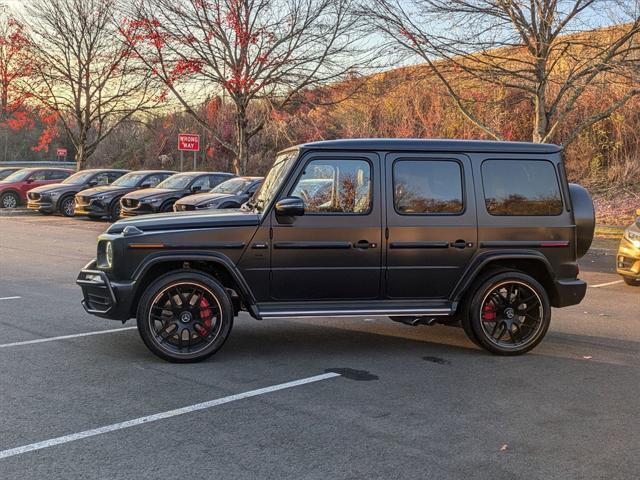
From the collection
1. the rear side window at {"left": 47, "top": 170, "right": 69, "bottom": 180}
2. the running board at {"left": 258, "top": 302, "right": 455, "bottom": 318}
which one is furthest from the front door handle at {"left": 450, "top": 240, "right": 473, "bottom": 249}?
the rear side window at {"left": 47, "top": 170, "right": 69, "bottom": 180}

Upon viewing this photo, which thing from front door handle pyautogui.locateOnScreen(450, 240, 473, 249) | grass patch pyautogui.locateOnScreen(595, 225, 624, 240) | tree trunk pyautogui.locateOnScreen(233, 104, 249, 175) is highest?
tree trunk pyautogui.locateOnScreen(233, 104, 249, 175)

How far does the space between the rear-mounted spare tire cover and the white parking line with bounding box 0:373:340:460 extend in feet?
9.30

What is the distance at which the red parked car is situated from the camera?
25.7 metres

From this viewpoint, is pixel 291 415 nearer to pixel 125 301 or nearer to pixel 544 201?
pixel 125 301

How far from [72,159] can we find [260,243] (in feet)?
190

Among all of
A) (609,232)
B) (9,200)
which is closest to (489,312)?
(609,232)

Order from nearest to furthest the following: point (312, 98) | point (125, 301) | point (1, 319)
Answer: point (125, 301)
point (1, 319)
point (312, 98)

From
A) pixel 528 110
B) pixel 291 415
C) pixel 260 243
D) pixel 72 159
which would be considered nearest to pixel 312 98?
pixel 528 110

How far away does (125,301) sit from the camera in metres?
5.75

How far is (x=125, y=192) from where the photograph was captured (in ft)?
71.3

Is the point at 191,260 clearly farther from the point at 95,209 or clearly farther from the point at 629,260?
the point at 95,209

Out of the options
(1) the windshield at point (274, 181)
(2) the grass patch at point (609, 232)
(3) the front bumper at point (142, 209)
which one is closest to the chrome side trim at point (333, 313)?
(1) the windshield at point (274, 181)

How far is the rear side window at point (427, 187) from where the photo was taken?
6.18m

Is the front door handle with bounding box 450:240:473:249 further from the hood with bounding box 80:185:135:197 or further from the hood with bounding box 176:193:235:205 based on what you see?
the hood with bounding box 80:185:135:197
